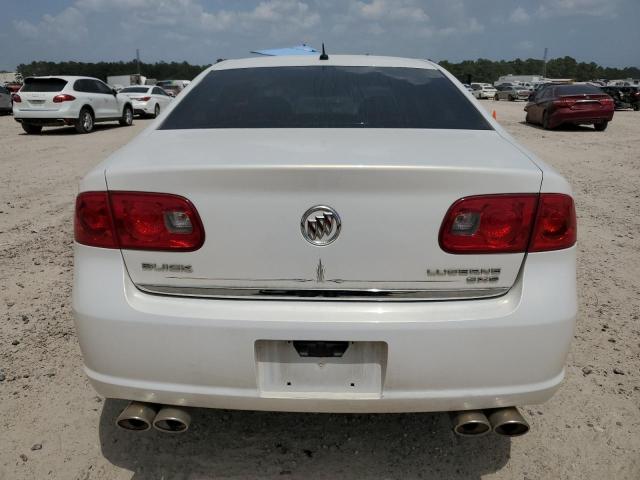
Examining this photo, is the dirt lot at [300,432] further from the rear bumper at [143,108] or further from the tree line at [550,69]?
the tree line at [550,69]

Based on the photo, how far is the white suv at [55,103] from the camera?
1542 cm

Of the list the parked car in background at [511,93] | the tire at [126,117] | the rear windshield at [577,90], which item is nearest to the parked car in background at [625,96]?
the rear windshield at [577,90]

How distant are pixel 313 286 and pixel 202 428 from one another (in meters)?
1.17

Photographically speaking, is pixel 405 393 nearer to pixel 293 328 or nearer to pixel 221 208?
pixel 293 328

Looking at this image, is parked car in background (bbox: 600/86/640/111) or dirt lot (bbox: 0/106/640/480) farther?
parked car in background (bbox: 600/86/640/111)

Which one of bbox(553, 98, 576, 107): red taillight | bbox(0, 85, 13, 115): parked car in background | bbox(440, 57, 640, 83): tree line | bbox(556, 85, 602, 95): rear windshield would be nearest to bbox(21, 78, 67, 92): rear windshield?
bbox(0, 85, 13, 115): parked car in background

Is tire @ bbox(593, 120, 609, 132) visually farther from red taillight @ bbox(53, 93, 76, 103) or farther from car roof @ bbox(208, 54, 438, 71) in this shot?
red taillight @ bbox(53, 93, 76, 103)

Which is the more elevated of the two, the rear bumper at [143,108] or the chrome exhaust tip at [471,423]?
the chrome exhaust tip at [471,423]

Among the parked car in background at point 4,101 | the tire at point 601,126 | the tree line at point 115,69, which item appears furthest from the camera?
the tree line at point 115,69

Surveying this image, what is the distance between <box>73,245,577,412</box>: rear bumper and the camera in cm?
179

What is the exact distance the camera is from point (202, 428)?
8.38 feet

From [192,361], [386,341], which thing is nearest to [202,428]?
[192,361]

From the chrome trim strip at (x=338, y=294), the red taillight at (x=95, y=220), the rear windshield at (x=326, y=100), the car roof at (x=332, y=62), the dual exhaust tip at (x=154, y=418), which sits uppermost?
the car roof at (x=332, y=62)

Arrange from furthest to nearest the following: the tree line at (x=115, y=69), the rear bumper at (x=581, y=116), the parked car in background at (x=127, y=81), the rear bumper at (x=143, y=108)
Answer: the tree line at (x=115, y=69)
the parked car in background at (x=127, y=81)
the rear bumper at (x=143, y=108)
the rear bumper at (x=581, y=116)
